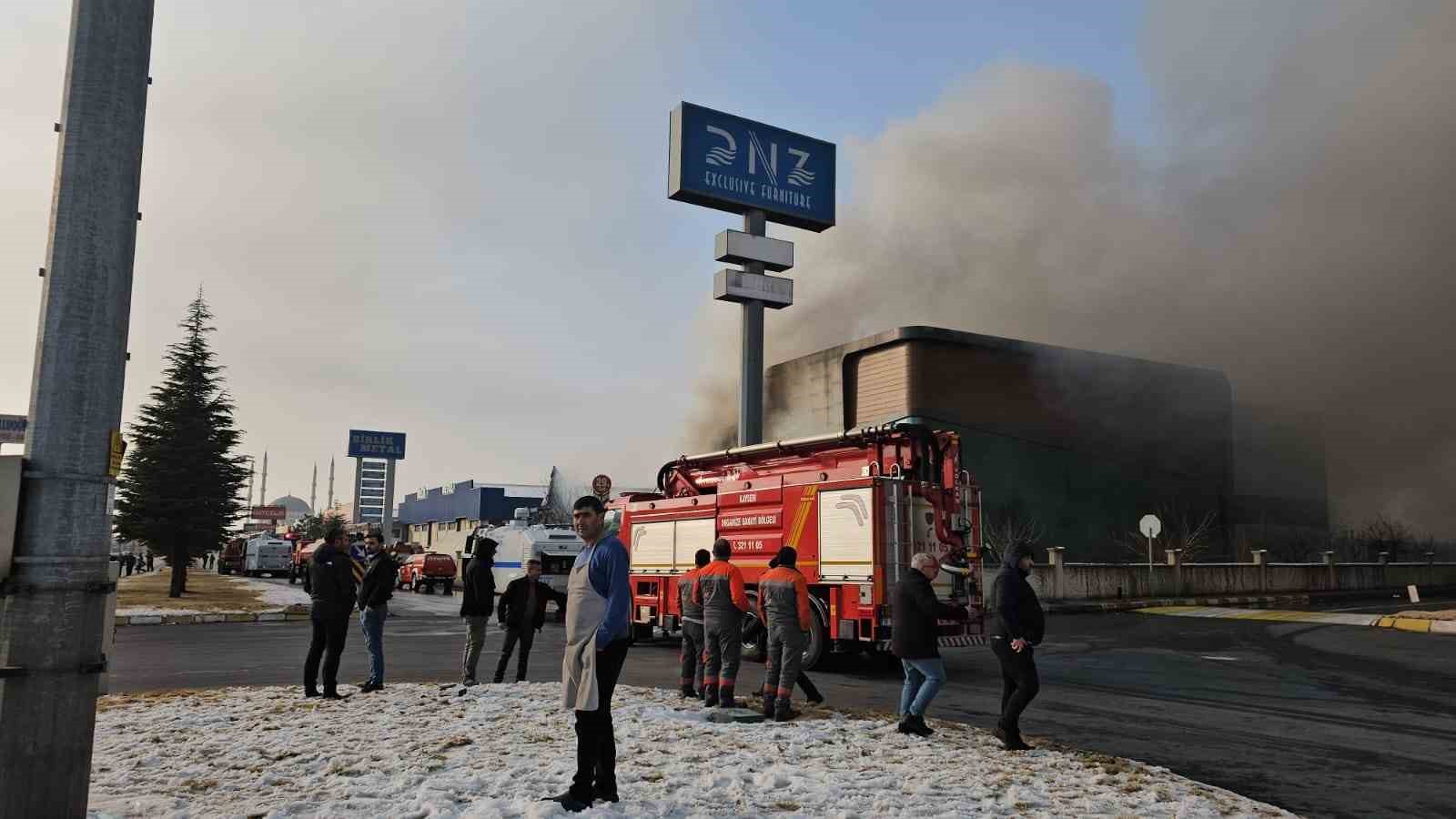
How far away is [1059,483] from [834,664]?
4493cm

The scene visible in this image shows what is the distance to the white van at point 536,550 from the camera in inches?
979

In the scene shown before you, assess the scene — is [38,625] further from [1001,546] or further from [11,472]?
[1001,546]

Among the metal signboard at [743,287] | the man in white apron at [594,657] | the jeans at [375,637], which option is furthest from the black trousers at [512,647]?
the metal signboard at [743,287]

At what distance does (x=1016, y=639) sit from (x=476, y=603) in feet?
18.7

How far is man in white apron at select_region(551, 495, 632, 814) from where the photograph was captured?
17.6 ft

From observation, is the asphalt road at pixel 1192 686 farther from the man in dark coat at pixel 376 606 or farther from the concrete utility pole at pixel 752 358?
Answer: the concrete utility pole at pixel 752 358

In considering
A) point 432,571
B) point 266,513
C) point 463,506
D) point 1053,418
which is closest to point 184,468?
point 432,571

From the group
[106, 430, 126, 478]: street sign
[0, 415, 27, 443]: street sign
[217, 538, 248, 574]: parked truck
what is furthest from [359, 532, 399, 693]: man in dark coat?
[217, 538, 248, 574]: parked truck

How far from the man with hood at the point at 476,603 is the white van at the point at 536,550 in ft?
40.7

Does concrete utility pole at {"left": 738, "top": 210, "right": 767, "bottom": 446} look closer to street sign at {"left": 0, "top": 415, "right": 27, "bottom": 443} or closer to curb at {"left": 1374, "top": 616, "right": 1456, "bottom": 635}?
curb at {"left": 1374, "top": 616, "right": 1456, "bottom": 635}

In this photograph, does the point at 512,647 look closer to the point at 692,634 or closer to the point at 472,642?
the point at 472,642

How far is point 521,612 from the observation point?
34.9 ft

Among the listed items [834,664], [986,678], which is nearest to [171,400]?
[834,664]

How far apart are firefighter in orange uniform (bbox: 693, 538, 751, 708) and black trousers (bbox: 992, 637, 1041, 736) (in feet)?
8.45
